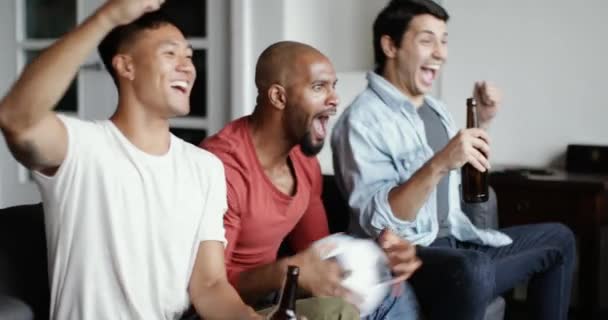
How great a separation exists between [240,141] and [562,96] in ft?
5.55

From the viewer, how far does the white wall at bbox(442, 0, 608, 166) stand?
2.93 m

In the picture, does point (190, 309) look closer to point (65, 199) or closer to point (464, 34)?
point (65, 199)

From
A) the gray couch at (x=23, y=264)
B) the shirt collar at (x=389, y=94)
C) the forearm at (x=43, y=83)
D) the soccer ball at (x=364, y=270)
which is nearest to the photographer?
the forearm at (x=43, y=83)

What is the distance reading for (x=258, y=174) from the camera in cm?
168

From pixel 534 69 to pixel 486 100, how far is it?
34.9 inches

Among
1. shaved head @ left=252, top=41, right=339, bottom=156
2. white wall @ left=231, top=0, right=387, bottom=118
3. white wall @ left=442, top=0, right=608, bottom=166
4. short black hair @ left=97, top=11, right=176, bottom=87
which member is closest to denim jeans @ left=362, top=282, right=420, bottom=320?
shaved head @ left=252, top=41, right=339, bottom=156

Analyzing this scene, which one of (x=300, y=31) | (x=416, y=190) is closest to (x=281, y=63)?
(x=416, y=190)

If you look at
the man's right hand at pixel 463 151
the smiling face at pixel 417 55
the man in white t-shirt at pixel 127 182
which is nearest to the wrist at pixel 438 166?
the man's right hand at pixel 463 151

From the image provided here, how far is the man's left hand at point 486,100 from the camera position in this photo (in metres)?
2.21

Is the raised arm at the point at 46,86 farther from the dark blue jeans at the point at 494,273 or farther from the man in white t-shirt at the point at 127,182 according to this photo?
the dark blue jeans at the point at 494,273

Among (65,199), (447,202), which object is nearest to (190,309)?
(65,199)

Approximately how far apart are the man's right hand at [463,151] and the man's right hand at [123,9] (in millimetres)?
764

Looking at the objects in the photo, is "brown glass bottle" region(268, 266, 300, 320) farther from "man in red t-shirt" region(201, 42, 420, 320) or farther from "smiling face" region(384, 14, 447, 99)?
"smiling face" region(384, 14, 447, 99)

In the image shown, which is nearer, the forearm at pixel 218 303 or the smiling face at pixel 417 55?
the forearm at pixel 218 303
